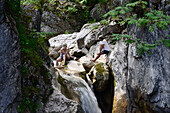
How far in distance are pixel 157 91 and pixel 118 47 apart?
129 inches

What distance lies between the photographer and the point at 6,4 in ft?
9.66

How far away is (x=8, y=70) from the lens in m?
2.62

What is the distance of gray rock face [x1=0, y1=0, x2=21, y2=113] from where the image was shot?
250cm

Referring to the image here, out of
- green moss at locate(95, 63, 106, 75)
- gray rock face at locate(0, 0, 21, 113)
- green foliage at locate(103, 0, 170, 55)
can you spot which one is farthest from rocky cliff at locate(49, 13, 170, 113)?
gray rock face at locate(0, 0, 21, 113)

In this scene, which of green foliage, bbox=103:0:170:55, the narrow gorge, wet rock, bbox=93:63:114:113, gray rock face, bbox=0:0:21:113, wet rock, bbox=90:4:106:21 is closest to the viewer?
gray rock face, bbox=0:0:21:113

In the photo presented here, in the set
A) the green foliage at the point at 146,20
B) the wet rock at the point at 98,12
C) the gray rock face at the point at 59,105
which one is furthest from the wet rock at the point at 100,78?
the wet rock at the point at 98,12

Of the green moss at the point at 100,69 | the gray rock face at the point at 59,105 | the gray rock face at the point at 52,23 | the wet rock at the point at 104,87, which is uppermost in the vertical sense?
the gray rock face at the point at 52,23

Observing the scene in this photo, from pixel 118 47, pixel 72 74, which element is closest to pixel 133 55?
pixel 118 47

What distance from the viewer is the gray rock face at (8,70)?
8.21 ft

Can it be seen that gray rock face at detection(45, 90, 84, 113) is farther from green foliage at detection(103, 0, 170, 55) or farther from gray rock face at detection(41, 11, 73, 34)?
gray rock face at detection(41, 11, 73, 34)

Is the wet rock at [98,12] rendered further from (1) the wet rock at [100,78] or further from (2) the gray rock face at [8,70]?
(2) the gray rock face at [8,70]

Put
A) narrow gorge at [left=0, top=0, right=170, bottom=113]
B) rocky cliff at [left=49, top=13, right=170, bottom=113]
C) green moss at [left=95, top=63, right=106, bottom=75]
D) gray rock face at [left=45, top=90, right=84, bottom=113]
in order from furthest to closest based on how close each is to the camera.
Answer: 1. green moss at [left=95, top=63, right=106, bottom=75]
2. rocky cliff at [left=49, top=13, right=170, bottom=113]
3. gray rock face at [left=45, top=90, right=84, bottom=113]
4. narrow gorge at [left=0, top=0, right=170, bottom=113]

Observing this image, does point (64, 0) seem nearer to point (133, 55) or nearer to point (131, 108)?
point (133, 55)

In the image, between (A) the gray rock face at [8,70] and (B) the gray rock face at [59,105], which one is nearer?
(A) the gray rock face at [8,70]
